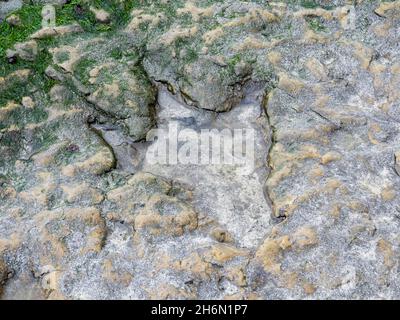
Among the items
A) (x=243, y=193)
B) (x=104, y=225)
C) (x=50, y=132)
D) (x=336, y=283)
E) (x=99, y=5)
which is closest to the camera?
(x=336, y=283)

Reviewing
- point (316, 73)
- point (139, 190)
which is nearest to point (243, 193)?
point (139, 190)

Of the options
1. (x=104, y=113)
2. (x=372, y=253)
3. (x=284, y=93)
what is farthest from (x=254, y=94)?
(x=372, y=253)

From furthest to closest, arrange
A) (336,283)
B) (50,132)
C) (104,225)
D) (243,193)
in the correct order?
(50,132), (243,193), (104,225), (336,283)

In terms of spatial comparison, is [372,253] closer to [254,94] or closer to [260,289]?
[260,289]

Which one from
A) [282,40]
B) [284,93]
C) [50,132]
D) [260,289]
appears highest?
[282,40]

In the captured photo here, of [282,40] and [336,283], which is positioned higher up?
[282,40]

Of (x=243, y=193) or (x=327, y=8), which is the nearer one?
(x=243, y=193)
